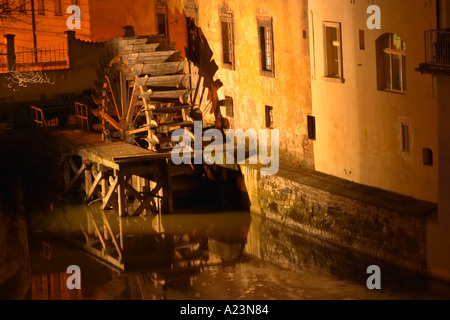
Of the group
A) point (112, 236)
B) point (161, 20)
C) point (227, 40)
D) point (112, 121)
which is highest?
point (161, 20)

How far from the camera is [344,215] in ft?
75.7

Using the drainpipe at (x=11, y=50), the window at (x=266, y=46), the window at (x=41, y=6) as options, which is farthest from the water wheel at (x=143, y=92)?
the window at (x=41, y=6)

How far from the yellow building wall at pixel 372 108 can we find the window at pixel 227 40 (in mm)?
4197

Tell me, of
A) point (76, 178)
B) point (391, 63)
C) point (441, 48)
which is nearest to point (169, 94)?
point (76, 178)

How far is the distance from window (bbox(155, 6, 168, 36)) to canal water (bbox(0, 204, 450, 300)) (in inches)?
274

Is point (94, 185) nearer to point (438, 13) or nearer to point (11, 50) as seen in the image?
point (11, 50)

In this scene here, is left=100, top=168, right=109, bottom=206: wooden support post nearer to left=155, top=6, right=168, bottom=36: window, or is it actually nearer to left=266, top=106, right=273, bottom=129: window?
left=266, top=106, right=273, bottom=129: window

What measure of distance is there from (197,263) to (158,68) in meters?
6.63

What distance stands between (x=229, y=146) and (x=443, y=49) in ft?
31.6

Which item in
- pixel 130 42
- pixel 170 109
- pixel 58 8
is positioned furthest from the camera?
pixel 58 8

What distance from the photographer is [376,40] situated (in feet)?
75.4

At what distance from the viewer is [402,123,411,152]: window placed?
22.2 m

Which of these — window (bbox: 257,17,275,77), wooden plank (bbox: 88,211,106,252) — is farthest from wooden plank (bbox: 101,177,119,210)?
window (bbox: 257,17,275,77)

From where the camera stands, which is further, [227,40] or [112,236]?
[227,40]
